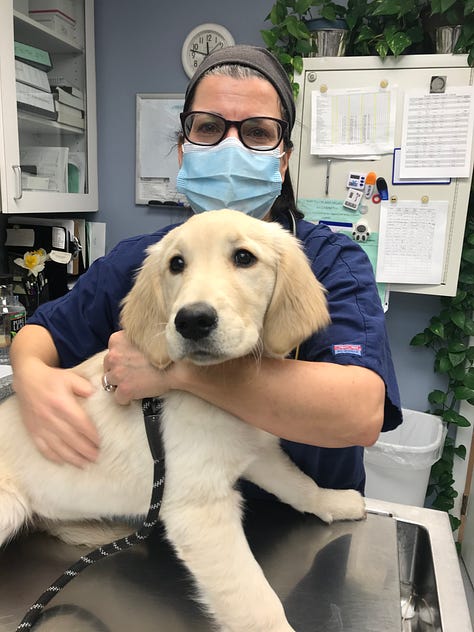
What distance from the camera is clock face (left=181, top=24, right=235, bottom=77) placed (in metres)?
2.71

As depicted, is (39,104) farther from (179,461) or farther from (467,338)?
(467,338)

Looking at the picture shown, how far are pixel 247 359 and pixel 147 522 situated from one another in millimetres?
347

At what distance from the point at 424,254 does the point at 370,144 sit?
60 cm

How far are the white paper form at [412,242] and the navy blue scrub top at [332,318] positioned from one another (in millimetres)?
1328

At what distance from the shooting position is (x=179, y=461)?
0.87 m

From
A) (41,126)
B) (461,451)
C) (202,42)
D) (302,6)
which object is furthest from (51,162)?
(461,451)

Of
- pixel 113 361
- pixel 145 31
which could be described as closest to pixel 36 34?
pixel 145 31

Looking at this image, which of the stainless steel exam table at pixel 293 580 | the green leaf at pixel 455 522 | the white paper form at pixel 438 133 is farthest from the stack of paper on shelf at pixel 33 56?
the green leaf at pixel 455 522

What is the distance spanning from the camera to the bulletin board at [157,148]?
2867 millimetres

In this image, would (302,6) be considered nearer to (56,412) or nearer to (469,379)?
(469,379)

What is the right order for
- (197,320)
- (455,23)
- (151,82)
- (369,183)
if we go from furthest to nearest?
(151,82)
(369,183)
(455,23)
(197,320)

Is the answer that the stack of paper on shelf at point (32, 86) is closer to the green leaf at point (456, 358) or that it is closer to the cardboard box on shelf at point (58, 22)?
the cardboard box on shelf at point (58, 22)

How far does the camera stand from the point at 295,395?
0.85m

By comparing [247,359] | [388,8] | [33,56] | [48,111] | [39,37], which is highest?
[388,8]
